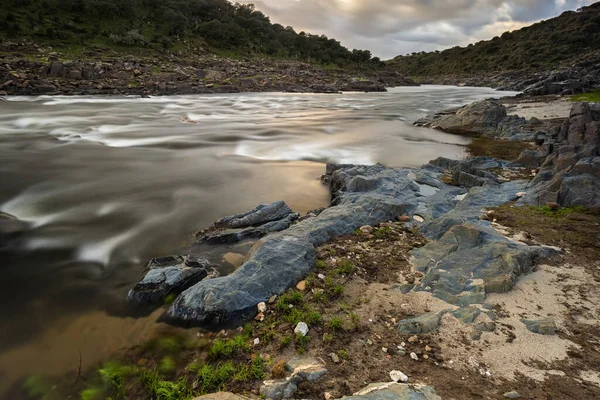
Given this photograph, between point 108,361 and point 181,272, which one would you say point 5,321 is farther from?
point 181,272

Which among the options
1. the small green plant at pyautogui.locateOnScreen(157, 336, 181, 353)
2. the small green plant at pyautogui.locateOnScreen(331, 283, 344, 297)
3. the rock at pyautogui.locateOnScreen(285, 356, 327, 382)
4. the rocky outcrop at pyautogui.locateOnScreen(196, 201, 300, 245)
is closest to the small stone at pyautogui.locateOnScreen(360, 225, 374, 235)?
the rocky outcrop at pyautogui.locateOnScreen(196, 201, 300, 245)

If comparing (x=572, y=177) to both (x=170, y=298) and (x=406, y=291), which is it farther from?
(x=170, y=298)

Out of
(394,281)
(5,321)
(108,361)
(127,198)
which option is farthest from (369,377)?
(127,198)

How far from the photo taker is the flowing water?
15.5ft

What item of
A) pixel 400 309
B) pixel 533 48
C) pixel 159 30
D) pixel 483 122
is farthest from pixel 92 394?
pixel 533 48

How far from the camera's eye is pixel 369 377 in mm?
3561

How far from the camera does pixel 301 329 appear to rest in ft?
13.9

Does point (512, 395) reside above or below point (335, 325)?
above

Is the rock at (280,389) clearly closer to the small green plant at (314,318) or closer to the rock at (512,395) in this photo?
the small green plant at (314,318)

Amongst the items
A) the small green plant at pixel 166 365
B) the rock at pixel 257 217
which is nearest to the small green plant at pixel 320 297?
the small green plant at pixel 166 365

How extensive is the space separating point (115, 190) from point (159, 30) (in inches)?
3008

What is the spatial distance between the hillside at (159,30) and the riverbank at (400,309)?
57962 millimetres

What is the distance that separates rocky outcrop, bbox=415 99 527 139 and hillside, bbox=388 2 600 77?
7487 centimetres

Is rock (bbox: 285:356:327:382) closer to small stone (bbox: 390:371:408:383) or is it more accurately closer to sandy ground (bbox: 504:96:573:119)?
small stone (bbox: 390:371:408:383)
